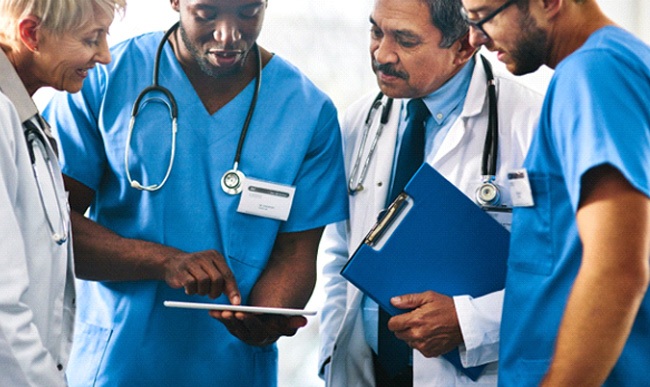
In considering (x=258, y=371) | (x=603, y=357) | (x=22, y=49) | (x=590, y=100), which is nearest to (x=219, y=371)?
(x=258, y=371)

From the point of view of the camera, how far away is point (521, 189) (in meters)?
1.35

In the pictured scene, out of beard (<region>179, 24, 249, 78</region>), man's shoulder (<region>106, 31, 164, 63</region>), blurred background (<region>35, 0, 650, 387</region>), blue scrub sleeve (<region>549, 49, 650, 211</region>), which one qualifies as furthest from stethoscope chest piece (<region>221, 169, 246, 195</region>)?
blurred background (<region>35, 0, 650, 387</region>)

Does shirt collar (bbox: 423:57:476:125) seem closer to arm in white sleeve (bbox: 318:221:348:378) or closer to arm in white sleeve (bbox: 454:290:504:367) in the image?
arm in white sleeve (bbox: 318:221:348:378)

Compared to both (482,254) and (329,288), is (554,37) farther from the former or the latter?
(329,288)

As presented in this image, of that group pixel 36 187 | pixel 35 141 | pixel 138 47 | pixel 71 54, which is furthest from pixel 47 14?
pixel 138 47

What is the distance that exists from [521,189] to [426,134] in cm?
62

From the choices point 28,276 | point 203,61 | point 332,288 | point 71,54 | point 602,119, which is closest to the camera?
point 602,119

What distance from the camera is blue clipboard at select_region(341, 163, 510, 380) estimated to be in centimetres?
159

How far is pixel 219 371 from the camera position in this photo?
1800 mm

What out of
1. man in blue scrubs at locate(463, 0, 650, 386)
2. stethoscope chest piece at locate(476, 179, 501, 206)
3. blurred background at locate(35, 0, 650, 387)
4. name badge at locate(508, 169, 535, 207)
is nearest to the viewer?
man in blue scrubs at locate(463, 0, 650, 386)

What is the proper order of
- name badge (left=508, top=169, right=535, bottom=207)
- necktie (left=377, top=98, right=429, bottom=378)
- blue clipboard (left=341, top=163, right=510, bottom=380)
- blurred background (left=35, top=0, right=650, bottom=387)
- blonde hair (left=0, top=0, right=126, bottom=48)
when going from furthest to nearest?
blurred background (left=35, top=0, right=650, bottom=387) → necktie (left=377, top=98, right=429, bottom=378) → blue clipboard (left=341, top=163, right=510, bottom=380) → blonde hair (left=0, top=0, right=126, bottom=48) → name badge (left=508, top=169, right=535, bottom=207)

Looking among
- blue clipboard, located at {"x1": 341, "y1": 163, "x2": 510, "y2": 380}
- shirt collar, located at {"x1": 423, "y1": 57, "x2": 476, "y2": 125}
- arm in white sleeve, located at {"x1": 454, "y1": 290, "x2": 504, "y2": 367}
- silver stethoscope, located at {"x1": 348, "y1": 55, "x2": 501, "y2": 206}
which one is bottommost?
arm in white sleeve, located at {"x1": 454, "y1": 290, "x2": 504, "y2": 367}

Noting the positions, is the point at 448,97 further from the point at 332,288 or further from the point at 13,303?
the point at 13,303

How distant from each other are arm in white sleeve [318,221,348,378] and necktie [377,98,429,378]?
132 mm
